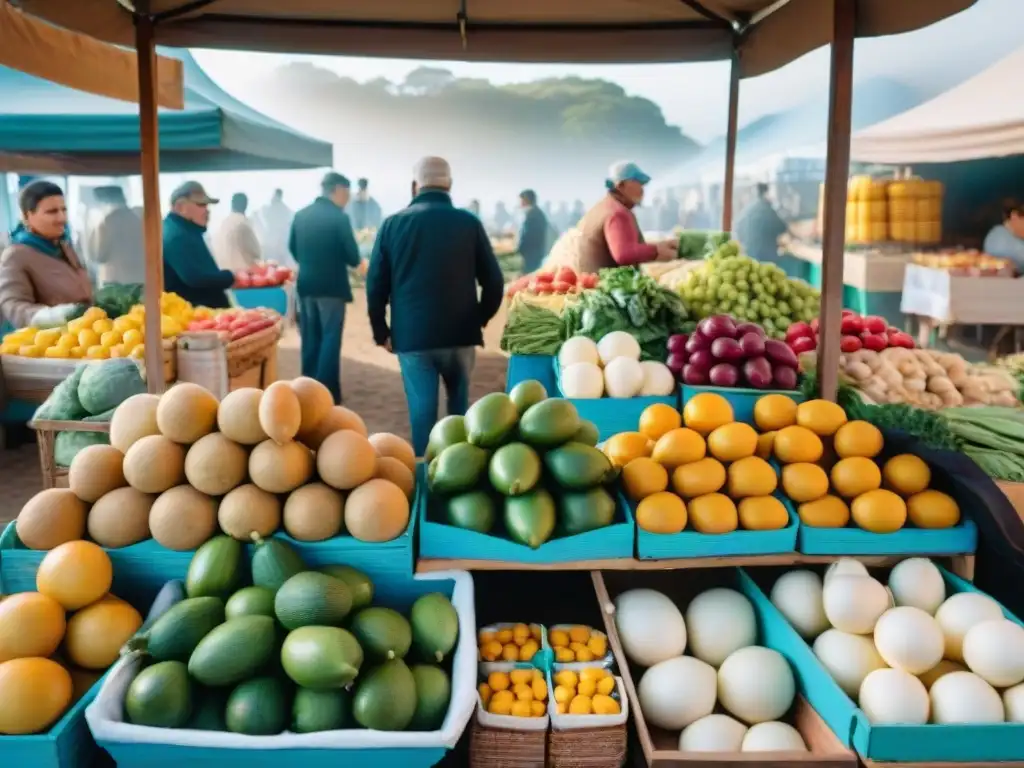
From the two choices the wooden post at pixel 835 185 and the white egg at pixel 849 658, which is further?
the wooden post at pixel 835 185

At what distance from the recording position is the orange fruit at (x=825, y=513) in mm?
2076

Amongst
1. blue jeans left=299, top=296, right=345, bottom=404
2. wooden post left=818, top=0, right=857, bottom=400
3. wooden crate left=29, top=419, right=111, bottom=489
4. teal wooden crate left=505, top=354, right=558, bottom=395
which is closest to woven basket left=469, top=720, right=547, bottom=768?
wooden post left=818, top=0, right=857, bottom=400

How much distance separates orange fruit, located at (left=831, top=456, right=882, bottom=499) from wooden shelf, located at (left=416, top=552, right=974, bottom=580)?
0.17m

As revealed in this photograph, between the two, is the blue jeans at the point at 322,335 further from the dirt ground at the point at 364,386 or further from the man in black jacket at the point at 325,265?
the dirt ground at the point at 364,386

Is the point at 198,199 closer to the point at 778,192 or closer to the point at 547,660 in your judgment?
the point at 547,660

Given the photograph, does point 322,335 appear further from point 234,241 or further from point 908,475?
point 908,475

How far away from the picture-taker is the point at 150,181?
325 centimetres

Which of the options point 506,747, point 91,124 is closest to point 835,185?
point 506,747

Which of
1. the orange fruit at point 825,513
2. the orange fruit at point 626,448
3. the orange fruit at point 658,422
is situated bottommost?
the orange fruit at point 825,513

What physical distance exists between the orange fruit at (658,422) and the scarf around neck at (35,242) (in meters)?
4.10

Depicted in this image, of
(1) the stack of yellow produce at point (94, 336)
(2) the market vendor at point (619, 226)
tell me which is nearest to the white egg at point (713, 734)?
(2) the market vendor at point (619, 226)

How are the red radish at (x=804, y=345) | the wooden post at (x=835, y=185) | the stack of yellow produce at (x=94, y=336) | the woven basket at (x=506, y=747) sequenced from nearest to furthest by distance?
the woven basket at (x=506, y=747)
the wooden post at (x=835, y=185)
the red radish at (x=804, y=345)
the stack of yellow produce at (x=94, y=336)

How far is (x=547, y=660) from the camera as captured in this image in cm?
187

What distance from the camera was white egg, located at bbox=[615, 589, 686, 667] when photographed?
2033 mm
